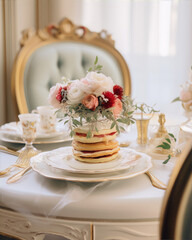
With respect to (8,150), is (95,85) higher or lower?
higher

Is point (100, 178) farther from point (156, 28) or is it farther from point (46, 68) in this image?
point (156, 28)

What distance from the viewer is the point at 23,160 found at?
93cm

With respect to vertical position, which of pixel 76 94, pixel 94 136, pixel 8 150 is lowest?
pixel 8 150

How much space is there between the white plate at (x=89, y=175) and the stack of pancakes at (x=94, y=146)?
5 centimetres

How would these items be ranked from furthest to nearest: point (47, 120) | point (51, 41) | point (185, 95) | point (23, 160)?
point (51, 41) < point (47, 120) < point (23, 160) < point (185, 95)

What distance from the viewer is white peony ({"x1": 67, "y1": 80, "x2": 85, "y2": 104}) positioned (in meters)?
0.76

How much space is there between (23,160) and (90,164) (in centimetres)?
25

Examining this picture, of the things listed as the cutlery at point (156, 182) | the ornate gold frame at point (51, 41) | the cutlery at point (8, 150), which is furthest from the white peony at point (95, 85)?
the ornate gold frame at point (51, 41)

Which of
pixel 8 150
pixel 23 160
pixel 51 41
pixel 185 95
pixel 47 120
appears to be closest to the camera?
pixel 185 95

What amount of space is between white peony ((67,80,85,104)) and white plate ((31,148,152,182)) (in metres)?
0.17

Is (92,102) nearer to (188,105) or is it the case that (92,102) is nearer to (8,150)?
(188,105)

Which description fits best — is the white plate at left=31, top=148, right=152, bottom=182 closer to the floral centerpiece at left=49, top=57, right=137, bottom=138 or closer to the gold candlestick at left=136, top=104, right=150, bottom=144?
the floral centerpiece at left=49, top=57, right=137, bottom=138

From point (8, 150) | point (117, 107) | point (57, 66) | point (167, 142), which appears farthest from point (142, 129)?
point (57, 66)

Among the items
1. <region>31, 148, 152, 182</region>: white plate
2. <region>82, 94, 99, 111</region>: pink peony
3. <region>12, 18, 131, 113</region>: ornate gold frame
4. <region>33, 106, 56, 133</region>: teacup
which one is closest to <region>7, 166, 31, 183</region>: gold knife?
<region>31, 148, 152, 182</region>: white plate
